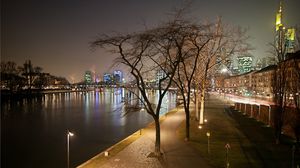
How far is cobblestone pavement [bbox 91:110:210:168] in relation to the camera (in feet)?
63.7

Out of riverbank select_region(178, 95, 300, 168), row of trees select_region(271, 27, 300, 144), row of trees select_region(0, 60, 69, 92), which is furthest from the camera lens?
row of trees select_region(0, 60, 69, 92)

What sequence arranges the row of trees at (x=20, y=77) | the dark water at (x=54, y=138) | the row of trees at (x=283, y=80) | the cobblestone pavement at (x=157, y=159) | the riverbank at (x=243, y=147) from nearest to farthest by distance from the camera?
the cobblestone pavement at (x=157, y=159), the riverbank at (x=243, y=147), the row of trees at (x=283, y=80), the dark water at (x=54, y=138), the row of trees at (x=20, y=77)

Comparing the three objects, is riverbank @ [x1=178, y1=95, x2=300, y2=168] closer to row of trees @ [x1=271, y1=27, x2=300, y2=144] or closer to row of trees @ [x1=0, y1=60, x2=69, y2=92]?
row of trees @ [x1=271, y1=27, x2=300, y2=144]

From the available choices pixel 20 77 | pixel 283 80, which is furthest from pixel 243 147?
pixel 20 77

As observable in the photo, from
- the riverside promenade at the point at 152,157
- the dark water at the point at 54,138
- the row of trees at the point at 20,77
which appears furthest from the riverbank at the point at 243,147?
the row of trees at the point at 20,77

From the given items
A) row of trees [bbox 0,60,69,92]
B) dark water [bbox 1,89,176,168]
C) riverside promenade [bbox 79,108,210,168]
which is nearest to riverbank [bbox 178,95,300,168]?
riverside promenade [bbox 79,108,210,168]

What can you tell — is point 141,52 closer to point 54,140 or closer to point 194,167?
point 194,167

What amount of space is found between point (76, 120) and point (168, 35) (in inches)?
1623

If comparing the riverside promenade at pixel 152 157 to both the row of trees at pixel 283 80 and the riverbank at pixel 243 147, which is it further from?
the row of trees at pixel 283 80

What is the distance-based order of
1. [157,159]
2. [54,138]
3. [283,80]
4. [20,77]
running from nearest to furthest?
[157,159] < [283,80] < [54,138] < [20,77]

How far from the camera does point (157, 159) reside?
20906 millimetres

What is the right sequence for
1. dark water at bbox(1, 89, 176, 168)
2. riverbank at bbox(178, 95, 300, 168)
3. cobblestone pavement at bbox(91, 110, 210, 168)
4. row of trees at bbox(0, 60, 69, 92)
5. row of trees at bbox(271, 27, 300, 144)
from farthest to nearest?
row of trees at bbox(0, 60, 69, 92)
dark water at bbox(1, 89, 176, 168)
row of trees at bbox(271, 27, 300, 144)
riverbank at bbox(178, 95, 300, 168)
cobblestone pavement at bbox(91, 110, 210, 168)

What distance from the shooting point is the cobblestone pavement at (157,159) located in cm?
1941

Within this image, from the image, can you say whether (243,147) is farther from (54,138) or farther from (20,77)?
(20,77)
